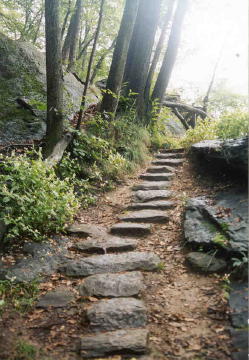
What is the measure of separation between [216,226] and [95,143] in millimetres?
3590

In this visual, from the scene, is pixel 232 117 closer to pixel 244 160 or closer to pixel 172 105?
pixel 244 160

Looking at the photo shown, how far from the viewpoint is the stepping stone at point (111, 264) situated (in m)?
3.86

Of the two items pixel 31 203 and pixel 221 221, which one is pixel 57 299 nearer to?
pixel 31 203

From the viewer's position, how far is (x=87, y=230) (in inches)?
191

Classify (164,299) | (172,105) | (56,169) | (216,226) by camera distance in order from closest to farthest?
(164,299) → (216,226) → (56,169) → (172,105)

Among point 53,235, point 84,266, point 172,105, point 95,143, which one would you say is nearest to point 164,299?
point 84,266

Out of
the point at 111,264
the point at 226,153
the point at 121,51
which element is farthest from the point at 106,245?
the point at 121,51

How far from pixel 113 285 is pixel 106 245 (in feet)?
3.05

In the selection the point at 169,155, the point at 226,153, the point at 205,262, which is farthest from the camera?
the point at 169,155

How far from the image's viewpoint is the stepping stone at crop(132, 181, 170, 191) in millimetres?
6406

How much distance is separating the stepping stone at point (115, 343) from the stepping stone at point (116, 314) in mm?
97

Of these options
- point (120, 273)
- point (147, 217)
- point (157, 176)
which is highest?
point (157, 176)

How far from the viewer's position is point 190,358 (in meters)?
2.51

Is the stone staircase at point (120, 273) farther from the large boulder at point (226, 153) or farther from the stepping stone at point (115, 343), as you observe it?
the large boulder at point (226, 153)
